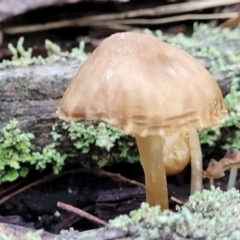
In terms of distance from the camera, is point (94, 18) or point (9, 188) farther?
point (94, 18)

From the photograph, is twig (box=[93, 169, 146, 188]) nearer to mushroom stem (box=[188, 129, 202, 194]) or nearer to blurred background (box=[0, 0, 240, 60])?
mushroom stem (box=[188, 129, 202, 194])

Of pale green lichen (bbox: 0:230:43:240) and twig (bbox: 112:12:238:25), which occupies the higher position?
twig (bbox: 112:12:238:25)

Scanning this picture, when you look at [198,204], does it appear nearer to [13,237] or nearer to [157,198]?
[157,198]

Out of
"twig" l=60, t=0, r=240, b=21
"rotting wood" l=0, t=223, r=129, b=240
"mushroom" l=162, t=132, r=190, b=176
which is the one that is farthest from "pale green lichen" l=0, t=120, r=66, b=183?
"twig" l=60, t=0, r=240, b=21

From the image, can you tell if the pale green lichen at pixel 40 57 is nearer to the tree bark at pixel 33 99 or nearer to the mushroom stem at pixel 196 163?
the tree bark at pixel 33 99

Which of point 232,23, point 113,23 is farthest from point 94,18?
point 232,23

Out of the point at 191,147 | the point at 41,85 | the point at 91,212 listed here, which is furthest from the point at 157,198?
the point at 41,85

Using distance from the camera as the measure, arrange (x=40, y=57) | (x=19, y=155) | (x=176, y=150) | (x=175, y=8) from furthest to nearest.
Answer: (x=175, y=8) → (x=40, y=57) → (x=19, y=155) → (x=176, y=150)

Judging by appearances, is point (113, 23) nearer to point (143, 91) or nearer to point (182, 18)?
point (182, 18)
